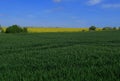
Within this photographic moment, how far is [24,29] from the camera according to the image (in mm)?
95188

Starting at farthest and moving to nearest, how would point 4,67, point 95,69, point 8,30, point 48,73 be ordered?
1. point 8,30
2. point 4,67
3. point 95,69
4. point 48,73

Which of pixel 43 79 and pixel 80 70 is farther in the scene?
pixel 80 70

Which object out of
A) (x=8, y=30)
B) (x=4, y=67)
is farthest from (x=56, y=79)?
(x=8, y=30)

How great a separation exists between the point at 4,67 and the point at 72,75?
3.61 meters

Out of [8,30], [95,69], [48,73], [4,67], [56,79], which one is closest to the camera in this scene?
[56,79]

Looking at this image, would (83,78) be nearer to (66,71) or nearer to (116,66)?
(66,71)

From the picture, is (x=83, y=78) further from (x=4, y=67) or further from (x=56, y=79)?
(x=4, y=67)

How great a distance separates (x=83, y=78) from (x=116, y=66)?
89.9 inches

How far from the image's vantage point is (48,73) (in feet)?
31.3

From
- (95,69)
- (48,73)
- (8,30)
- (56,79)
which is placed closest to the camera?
(56,79)

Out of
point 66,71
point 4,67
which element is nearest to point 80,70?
point 66,71

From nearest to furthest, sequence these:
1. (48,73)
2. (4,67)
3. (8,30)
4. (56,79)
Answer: (56,79), (48,73), (4,67), (8,30)

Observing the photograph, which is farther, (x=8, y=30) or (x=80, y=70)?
(x=8, y=30)

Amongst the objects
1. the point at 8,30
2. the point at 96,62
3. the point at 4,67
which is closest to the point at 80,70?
the point at 96,62
